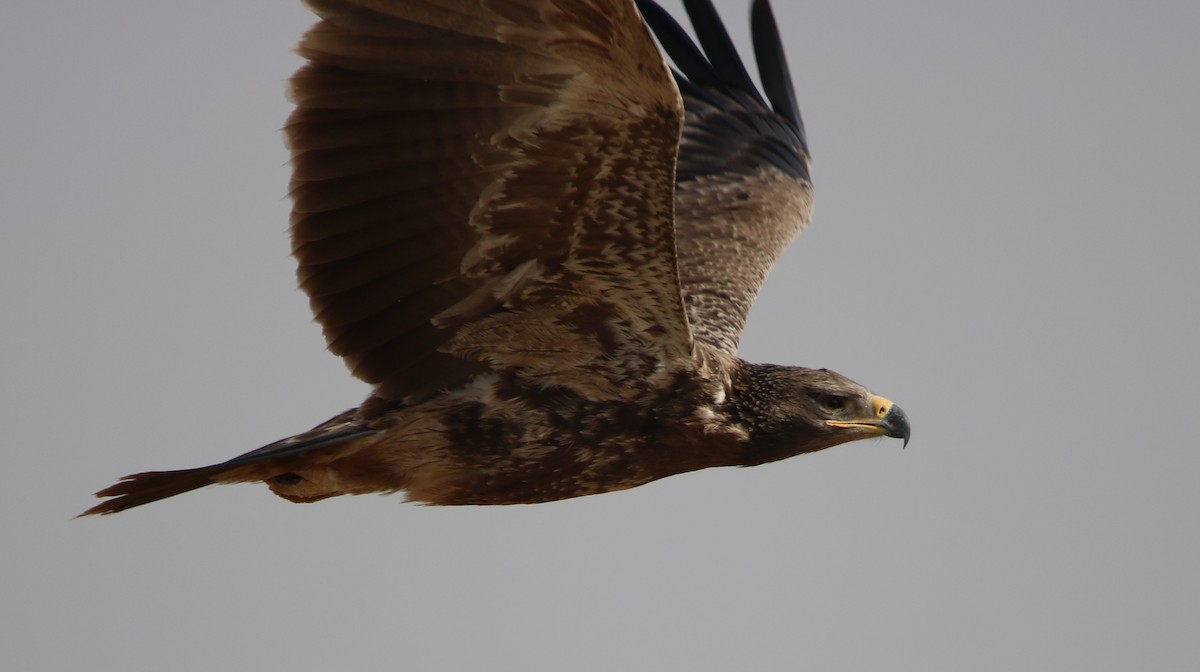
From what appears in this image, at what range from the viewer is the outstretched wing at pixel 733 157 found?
30.4 feet

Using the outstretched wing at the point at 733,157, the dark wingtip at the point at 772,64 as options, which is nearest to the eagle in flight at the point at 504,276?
the outstretched wing at the point at 733,157

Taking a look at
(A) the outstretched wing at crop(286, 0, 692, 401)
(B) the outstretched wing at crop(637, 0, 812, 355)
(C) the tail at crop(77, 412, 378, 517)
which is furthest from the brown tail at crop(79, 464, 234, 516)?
(B) the outstretched wing at crop(637, 0, 812, 355)

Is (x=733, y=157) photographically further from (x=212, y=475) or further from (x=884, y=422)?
(x=212, y=475)

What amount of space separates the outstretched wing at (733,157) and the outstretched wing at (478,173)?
102 inches

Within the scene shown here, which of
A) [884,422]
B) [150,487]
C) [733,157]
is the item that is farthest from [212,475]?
[733,157]

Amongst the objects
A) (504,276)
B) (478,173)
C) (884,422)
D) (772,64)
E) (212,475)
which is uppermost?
(772,64)

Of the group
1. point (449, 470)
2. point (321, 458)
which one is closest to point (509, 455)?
point (449, 470)

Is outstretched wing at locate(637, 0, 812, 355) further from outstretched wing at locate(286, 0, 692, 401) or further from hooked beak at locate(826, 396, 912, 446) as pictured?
outstretched wing at locate(286, 0, 692, 401)

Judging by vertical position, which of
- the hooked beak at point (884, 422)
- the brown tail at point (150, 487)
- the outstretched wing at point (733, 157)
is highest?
the outstretched wing at point (733, 157)

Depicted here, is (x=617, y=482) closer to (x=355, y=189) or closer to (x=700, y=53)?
(x=355, y=189)

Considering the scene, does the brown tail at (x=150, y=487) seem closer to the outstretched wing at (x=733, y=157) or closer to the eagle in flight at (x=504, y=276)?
the eagle in flight at (x=504, y=276)

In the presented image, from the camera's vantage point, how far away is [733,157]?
33.8ft

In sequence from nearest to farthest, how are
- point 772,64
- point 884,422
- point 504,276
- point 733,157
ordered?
point 504,276
point 884,422
point 733,157
point 772,64

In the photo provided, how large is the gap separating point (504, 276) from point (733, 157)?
4.25 meters
